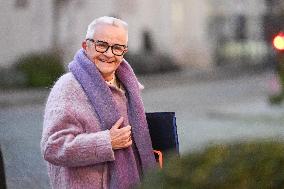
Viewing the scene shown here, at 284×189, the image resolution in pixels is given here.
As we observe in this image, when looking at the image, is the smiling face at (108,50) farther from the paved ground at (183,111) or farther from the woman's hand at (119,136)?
the paved ground at (183,111)

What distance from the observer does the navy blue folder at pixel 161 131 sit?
3.04m

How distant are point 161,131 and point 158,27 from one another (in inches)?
649

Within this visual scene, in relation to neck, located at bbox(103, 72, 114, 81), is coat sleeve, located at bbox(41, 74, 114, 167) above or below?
below

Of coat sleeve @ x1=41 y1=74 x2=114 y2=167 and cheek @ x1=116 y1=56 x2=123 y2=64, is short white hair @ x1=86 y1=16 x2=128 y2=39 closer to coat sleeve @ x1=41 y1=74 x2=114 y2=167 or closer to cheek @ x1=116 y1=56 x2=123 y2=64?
cheek @ x1=116 y1=56 x2=123 y2=64

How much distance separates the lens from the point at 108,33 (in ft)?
9.29

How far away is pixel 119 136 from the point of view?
2762 mm

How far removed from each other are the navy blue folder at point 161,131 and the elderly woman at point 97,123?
0.47 feet

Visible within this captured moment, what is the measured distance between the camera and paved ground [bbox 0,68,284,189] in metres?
3.68

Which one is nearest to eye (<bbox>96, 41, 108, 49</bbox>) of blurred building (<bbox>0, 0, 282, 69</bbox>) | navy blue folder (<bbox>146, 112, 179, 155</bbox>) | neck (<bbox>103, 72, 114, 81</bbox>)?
neck (<bbox>103, 72, 114, 81</bbox>)

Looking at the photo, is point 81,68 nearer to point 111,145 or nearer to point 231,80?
point 111,145

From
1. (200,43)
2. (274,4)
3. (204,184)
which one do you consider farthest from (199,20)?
(204,184)

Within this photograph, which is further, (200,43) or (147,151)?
(200,43)

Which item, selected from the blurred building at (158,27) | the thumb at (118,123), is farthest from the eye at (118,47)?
the blurred building at (158,27)

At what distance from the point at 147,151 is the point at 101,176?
210 mm
